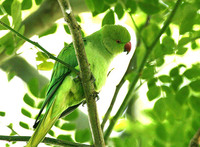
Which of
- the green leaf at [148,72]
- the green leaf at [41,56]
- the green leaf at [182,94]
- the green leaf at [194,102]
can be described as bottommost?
the green leaf at [194,102]

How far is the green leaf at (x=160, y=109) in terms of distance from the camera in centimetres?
138

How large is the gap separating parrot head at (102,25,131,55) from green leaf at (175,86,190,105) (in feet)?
3.39

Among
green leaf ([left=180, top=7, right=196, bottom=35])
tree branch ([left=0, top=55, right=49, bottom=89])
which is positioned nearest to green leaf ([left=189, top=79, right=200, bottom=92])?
green leaf ([left=180, top=7, right=196, bottom=35])

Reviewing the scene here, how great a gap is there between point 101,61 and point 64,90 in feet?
1.21

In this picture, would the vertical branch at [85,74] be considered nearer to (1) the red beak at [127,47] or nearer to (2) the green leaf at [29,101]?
(2) the green leaf at [29,101]

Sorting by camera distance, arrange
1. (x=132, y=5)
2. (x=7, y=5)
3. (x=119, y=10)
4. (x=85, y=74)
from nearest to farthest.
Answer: (x=132, y=5)
(x=85, y=74)
(x=119, y=10)
(x=7, y=5)

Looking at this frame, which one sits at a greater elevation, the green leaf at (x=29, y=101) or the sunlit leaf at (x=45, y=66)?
the sunlit leaf at (x=45, y=66)

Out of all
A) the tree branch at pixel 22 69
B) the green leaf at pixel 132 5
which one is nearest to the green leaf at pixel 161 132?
the green leaf at pixel 132 5

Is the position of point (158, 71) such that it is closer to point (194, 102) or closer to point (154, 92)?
point (154, 92)

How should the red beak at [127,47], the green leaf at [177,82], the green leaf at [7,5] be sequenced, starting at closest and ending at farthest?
1. the green leaf at [177,82]
2. the green leaf at [7,5]
3. the red beak at [127,47]

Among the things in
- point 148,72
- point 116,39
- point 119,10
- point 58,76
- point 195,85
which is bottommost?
point 195,85

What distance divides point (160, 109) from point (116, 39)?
1.12 m

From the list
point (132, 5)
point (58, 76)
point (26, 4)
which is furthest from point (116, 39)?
point (132, 5)

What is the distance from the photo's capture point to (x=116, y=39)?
95.0 inches
